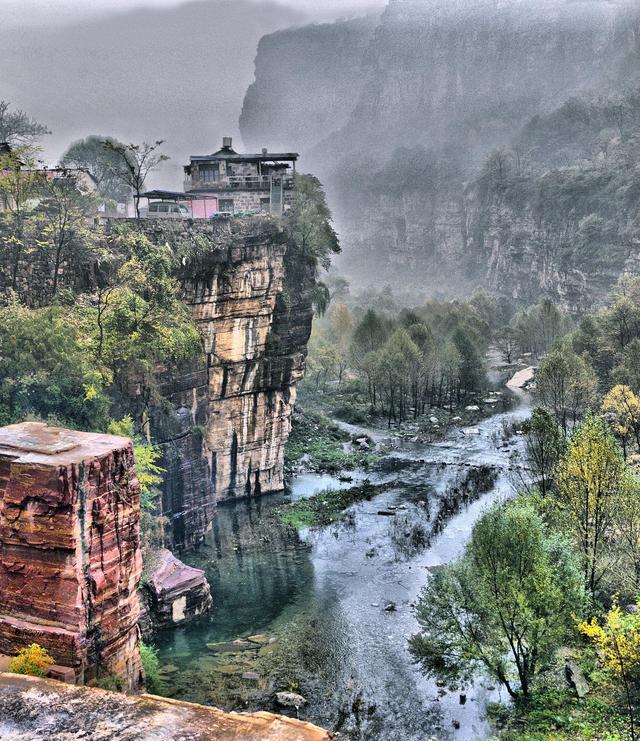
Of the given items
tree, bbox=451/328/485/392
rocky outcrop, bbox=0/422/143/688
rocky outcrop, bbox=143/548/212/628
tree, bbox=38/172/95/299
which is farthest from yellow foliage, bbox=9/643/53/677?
tree, bbox=451/328/485/392

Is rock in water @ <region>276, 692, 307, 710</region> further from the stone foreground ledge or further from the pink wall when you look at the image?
the pink wall

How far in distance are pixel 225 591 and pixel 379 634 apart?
8581 mm

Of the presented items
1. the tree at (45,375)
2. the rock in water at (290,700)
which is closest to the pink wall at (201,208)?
the tree at (45,375)

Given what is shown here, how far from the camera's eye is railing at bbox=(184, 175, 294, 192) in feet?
190

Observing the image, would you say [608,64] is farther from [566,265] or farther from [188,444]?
[188,444]

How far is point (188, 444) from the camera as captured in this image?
42.6 meters

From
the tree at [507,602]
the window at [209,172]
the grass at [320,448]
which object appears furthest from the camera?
the window at [209,172]

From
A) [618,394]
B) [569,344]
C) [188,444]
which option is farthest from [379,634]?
[569,344]

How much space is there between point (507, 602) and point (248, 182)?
137 feet

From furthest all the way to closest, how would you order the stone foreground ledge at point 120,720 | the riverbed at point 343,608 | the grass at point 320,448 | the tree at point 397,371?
1. the tree at point 397,371
2. the grass at point 320,448
3. the riverbed at point 343,608
4. the stone foreground ledge at point 120,720

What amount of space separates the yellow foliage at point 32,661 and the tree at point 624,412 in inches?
1532

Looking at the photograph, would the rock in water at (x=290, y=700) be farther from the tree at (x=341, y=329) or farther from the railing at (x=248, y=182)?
the tree at (x=341, y=329)

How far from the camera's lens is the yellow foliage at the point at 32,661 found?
1383cm

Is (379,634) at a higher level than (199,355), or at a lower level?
lower
